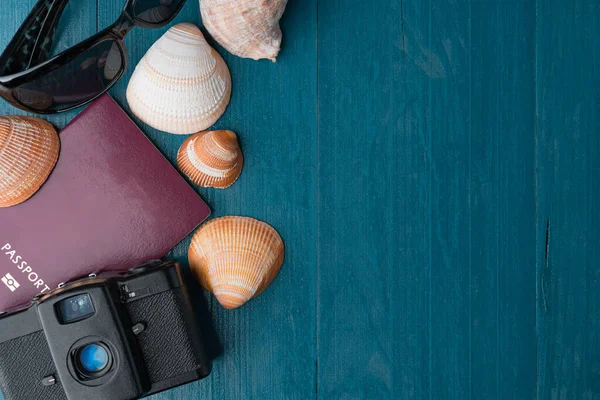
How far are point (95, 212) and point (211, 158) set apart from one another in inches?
5.2

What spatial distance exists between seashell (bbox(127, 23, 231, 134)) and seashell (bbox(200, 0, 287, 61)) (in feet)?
0.06

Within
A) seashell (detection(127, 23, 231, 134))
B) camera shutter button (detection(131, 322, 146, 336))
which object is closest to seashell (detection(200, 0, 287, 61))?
seashell (detection(127, 23, 231, 134))

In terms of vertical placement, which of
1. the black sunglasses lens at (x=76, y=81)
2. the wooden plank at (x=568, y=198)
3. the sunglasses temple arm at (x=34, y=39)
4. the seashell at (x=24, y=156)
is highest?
the sunglasses temple arm at (x=34, y=39)

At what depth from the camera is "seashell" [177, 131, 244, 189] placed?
0.49 meters

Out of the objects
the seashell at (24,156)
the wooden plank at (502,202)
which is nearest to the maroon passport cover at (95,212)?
the seashell at (24,156)

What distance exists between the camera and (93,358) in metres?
0.45

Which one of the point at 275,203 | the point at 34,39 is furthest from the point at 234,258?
the point at 34,39

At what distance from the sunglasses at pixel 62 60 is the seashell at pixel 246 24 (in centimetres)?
4

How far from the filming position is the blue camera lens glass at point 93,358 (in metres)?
0.45

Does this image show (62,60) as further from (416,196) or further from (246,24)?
(416,196)

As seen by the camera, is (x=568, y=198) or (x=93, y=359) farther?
(x=568, y=198)

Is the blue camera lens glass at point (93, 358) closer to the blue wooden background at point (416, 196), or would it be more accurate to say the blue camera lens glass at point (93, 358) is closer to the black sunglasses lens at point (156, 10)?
the blue wooden background at point (416, 196)

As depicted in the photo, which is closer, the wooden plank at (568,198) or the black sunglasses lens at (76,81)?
the black sunglasses lens at (76,81)

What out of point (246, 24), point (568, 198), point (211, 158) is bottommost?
point (568, 198)
